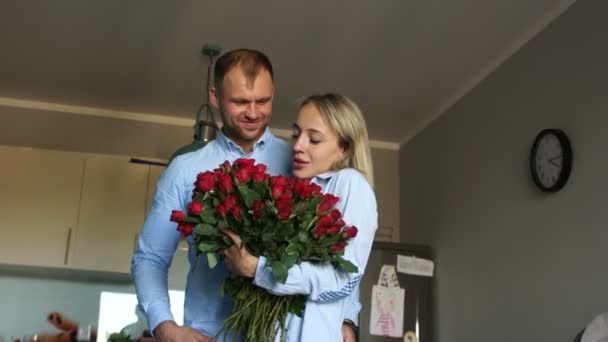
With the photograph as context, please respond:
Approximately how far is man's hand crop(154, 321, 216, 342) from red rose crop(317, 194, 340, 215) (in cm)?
34

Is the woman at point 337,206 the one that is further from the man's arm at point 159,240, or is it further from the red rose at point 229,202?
the man's arm at point 159,240

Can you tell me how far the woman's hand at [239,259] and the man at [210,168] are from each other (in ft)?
0.84

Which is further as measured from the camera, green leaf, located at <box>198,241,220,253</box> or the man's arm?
the man's arm

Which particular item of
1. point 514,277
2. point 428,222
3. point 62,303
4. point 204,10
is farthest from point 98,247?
point 514,277

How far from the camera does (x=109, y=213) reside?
12.4 feet

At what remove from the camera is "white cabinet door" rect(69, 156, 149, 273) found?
3713 mm

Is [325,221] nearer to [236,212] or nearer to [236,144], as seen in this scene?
[236,212]

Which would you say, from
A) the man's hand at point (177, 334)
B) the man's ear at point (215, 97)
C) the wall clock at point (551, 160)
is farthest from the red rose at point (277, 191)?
the wall clock at point (551, 160)

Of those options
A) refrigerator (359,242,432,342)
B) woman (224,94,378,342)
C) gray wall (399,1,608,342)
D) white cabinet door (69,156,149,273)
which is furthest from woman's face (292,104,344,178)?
white cabinet door (69,156,149,273)

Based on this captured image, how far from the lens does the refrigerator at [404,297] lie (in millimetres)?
3727

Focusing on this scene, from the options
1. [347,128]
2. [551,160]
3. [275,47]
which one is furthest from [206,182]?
[275,47]

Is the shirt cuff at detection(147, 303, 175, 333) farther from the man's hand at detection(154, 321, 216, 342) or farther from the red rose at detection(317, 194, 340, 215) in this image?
the red rose at detection(317, 194, 340, 215)

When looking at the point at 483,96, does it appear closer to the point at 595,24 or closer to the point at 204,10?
the point at 595,24

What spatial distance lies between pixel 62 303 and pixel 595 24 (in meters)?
3.31
